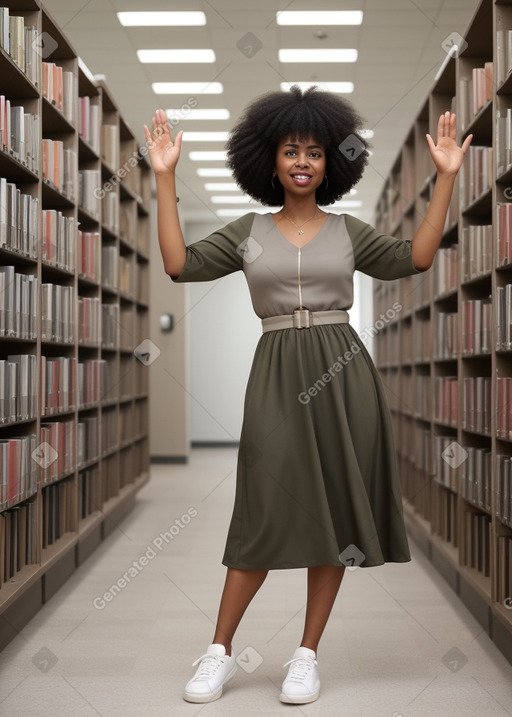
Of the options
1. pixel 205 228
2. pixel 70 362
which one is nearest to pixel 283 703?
pixel 70 362

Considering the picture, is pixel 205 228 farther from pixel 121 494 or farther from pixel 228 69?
pixel 121 494

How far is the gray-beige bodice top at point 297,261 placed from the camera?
211 centimetres

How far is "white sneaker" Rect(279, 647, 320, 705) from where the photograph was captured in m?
2.07

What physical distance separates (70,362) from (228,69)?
278 cm

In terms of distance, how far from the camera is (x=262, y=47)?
5.11 m

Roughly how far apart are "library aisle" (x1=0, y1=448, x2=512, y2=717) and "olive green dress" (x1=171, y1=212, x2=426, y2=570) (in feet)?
1.27

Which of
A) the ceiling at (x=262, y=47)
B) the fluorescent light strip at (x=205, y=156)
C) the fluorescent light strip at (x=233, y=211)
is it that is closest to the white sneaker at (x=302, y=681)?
the ceiling at (x=262, y=47)

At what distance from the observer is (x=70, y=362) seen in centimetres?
364

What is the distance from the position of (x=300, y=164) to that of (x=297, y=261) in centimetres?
26

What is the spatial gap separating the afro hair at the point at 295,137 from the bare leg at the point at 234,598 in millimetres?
1044

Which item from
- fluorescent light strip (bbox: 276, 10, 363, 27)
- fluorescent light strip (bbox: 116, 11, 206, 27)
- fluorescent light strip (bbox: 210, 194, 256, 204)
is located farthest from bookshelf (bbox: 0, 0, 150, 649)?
fluorescent light strip (bbox: 210, 194, 256, 204)

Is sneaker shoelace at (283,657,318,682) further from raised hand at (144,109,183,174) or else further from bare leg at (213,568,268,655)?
raised hand at (144,109,183,174)

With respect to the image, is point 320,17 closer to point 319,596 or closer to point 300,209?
point 300,209

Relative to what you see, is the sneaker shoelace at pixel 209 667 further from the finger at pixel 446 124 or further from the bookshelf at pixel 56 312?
the finger at pixel 446 124
